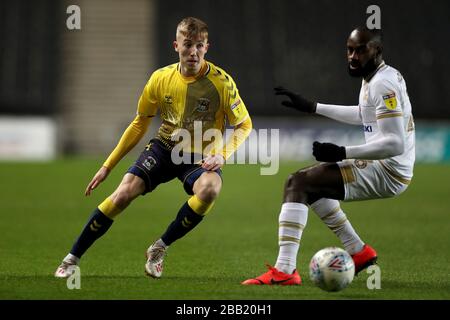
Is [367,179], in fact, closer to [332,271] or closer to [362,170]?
[362,170]

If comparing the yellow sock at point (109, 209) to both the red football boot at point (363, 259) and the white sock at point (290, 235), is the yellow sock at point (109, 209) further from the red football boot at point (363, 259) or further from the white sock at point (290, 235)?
the red football boot at point (363, 259)

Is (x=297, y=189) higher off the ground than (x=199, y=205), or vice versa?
(x=297, y=189)

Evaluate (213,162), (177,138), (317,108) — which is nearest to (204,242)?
(177,138)

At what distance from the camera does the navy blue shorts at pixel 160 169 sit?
6.89 metres

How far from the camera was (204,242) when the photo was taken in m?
9.80

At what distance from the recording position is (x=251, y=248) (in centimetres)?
923

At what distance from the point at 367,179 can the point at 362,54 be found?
92 centimetres

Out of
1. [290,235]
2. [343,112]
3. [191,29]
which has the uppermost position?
[191,29]

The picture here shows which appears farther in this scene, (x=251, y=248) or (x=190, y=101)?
(x=251, y=248)

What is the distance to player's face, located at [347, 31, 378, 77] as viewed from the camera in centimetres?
656

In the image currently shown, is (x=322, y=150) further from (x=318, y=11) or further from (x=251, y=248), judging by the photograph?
(x=318, y=11)

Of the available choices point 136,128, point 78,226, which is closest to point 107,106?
point 78,226

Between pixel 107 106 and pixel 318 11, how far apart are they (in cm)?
711

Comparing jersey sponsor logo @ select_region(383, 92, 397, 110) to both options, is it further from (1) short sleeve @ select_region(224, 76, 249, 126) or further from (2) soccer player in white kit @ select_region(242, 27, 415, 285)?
(1) short sleeve @ select_region(224, 76, 249, 126)
